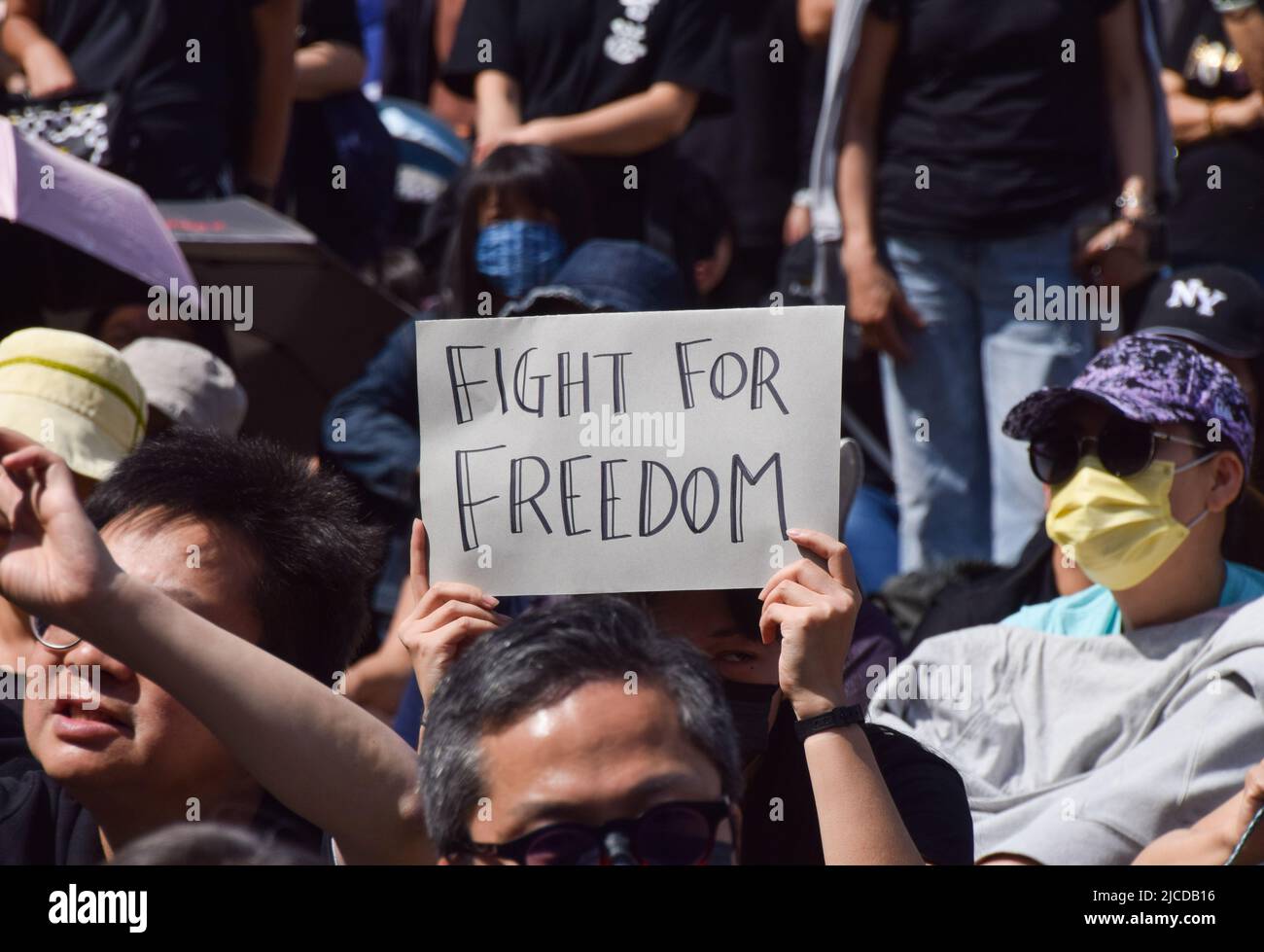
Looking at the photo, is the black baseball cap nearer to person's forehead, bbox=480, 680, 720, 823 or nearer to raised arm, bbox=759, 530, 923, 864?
raised arm, bbox=759, 530, 923, 864

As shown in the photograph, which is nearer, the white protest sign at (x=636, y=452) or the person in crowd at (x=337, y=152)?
the white protest sign at (x=636, y=452)

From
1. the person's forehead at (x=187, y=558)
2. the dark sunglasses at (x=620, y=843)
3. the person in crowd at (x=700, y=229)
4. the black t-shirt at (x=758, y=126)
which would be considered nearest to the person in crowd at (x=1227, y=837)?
the dark sunglasses at (x=620, y=843)

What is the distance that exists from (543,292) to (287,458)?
198 cm

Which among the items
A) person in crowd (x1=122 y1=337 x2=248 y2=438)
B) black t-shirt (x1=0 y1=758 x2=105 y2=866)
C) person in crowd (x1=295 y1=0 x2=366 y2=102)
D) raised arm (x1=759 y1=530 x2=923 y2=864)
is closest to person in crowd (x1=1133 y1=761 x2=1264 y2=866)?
raised arm (x1=759 y1=530 x2=923 y2=864)

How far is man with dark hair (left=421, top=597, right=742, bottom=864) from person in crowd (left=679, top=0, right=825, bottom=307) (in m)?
4.50

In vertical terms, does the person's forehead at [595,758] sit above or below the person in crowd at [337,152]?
below

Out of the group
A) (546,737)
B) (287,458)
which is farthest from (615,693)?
(287,458)

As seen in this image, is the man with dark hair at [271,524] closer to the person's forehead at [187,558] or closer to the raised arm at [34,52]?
the person's forehead at [187,558]

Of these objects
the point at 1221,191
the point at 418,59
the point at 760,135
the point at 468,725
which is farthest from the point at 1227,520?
the point at 418,59

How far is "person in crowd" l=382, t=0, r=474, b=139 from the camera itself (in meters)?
8.83

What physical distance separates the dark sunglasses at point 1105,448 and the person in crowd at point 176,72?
265 cm

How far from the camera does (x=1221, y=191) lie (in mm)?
6145

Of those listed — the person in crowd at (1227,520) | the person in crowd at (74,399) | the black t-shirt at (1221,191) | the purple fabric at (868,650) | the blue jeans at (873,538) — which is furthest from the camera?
the black t-shirt at (1221,191)

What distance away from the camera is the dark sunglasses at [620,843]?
2225mm
